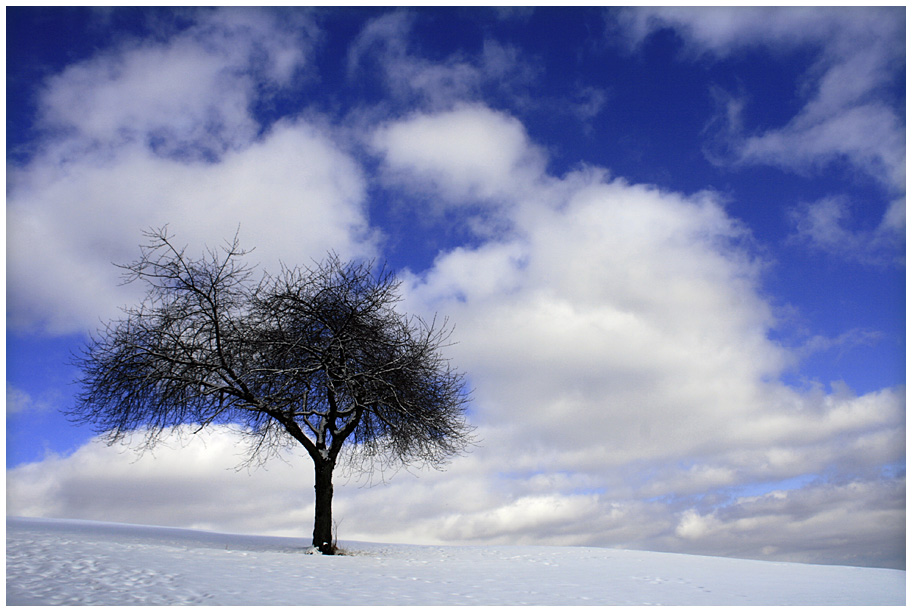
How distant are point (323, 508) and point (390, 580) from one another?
20.2 feet

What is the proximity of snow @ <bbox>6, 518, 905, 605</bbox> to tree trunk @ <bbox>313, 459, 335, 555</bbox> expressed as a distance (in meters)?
2.26

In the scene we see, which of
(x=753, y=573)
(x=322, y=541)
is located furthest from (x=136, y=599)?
(x=753, y=573)

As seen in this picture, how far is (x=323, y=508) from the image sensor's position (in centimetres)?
1430

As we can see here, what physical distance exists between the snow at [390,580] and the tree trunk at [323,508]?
2.26 m

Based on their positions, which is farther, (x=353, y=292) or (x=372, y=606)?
(x=353, y=292)

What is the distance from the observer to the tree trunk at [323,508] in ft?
45.7

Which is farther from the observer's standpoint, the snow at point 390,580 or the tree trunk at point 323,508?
the tree trunk at point 323,508

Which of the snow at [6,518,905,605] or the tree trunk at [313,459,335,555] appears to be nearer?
the snow at [6,518,905,605]

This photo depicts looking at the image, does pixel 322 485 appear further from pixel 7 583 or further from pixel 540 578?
pixel 7 583

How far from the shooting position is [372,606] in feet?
21.0

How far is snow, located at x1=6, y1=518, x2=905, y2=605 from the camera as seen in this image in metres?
6.78

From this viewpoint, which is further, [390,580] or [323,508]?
[323,508]

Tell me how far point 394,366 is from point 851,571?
10.7 m

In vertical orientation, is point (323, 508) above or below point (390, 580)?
above
